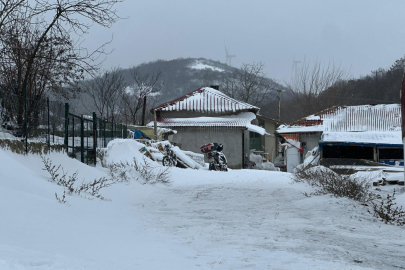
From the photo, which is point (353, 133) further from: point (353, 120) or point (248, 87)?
point (248, 87)

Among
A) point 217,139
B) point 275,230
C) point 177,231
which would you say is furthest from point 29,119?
point 217,139

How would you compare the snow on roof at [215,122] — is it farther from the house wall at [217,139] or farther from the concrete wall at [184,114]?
the concrete wall at [184,114]

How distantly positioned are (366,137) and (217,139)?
12119 mm

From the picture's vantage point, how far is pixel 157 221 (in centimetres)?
702

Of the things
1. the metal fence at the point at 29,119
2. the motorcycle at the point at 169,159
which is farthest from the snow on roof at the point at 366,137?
the metal fence at the point at 29,119

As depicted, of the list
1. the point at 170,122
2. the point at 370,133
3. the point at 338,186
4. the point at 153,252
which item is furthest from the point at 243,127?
the point at 153,252

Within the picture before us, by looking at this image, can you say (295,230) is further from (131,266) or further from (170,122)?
(170,122)

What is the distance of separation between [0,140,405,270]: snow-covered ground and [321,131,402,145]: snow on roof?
12576mm

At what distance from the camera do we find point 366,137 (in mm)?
22391

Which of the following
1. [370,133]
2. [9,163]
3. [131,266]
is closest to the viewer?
[131,266]

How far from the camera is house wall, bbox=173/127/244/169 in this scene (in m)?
31.9

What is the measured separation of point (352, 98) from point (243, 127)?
36687 millimetres

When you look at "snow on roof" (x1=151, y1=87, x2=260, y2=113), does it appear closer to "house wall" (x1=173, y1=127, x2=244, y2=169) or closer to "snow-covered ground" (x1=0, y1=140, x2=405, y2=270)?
"house wall" (x1=173, y1=127, x2=244, y2=169)

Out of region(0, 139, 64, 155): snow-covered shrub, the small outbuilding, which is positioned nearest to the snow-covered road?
region(0, 139, 64, 155): snow-covered shrub
